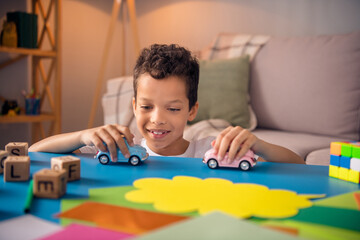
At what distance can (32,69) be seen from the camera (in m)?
2.95

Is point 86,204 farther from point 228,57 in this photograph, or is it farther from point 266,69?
point 228,57

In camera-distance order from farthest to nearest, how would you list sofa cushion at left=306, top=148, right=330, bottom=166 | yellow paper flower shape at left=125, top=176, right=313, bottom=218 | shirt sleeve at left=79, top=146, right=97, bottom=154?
sofa cushion at left=306, top=148, right=330, bottom=166 < shirt sleeve at left=79, top=146, right=97, bottom=154 < yellow paper flower shape at left=125, top=176, right=313, bottom=218

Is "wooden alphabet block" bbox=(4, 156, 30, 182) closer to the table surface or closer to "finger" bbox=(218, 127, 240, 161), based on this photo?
the table surface

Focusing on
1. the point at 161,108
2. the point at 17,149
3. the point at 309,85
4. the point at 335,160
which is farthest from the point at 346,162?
the point at 309,85

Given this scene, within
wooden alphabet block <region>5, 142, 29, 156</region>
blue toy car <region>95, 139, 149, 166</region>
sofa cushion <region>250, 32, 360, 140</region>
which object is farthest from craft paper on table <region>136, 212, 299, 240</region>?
sofa cushion <region>250, 32, 360, 140</region>

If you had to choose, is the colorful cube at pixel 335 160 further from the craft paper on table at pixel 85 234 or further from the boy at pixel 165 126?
the craft paper on table at pixel 85 234

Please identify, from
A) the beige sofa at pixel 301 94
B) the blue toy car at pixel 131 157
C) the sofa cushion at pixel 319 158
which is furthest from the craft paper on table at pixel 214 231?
the beige sofa at pixel 301 94

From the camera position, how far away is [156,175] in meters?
0.71

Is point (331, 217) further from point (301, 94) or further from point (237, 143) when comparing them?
point (301, 94)

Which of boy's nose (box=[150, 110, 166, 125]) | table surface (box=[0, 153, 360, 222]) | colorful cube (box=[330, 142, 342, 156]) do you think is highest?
boy's nose (box=[150, 110, 166, 125])

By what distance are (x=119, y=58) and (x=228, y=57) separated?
154 centimetres

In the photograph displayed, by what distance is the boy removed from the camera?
0.84m

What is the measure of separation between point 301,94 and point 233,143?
1.43 meters

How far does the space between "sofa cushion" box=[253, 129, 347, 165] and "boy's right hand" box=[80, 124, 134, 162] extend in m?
1.02
